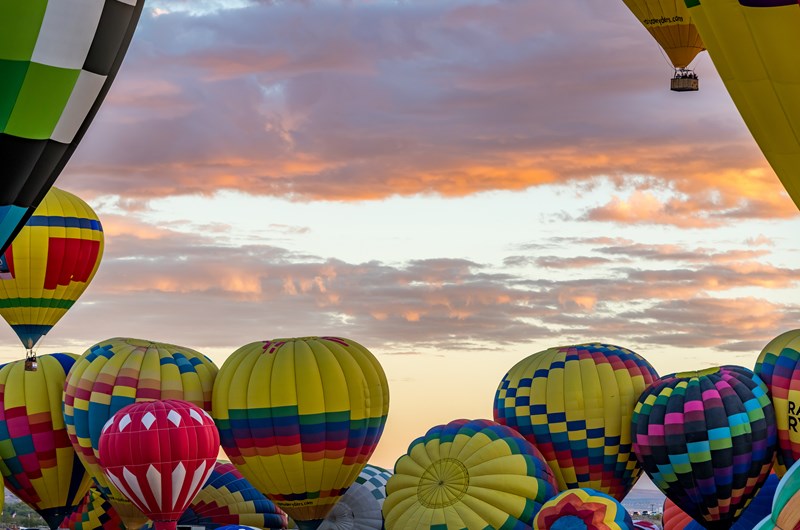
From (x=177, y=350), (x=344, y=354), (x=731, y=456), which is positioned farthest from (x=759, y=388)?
(x=177, y=350)

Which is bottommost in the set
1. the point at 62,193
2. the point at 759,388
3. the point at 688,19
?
the point at 759,388

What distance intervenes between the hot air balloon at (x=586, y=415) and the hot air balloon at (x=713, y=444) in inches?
38.9

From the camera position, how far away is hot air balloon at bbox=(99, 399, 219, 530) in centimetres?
2027

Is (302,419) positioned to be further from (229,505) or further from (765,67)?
(765,67)

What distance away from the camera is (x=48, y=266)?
24.5 meters

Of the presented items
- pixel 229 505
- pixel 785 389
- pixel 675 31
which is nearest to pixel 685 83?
pixel 675 31

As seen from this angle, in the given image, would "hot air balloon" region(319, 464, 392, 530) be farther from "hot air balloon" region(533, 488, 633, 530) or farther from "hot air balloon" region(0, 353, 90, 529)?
"hot air balloon" region(533, 488, 633, 530)

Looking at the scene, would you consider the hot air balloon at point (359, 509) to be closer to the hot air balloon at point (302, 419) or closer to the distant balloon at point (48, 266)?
the hot air balloon at point (302, 419)

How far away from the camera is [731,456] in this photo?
71.1 feet

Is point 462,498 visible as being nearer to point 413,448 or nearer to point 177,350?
point 413,448

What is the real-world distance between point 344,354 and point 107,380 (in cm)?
355

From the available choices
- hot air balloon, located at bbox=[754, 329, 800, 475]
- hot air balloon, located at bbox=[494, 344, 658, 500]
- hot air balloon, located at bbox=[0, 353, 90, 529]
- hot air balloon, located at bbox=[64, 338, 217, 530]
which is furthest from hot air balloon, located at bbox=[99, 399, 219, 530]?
hot air balloon, located at bbox=[754, 329, 800, 475]

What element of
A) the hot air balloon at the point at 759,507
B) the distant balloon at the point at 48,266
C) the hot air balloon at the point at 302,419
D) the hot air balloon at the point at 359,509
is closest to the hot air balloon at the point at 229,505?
the hot air balloon at the point at 359,509

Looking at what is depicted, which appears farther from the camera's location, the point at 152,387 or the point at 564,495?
the point at 152,387
